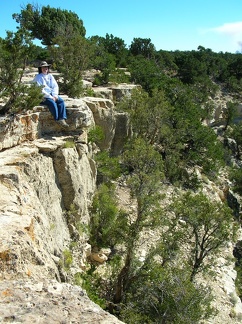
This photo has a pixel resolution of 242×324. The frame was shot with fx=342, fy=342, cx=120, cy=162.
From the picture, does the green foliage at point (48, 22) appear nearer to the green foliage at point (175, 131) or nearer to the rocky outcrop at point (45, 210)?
the green foliage at point (175, 131)

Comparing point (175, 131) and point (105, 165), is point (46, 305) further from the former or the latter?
point (175, 131)

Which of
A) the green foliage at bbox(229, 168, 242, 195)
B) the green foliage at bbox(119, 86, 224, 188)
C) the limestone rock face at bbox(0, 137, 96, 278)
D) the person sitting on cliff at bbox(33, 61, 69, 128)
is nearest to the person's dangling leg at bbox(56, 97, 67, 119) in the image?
the person sitting on cliff at bbox(33, 61, 69, 128)

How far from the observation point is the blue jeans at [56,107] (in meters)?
12.1

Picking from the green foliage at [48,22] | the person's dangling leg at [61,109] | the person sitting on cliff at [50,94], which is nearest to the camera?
the person sitting on cliff at [50,94]

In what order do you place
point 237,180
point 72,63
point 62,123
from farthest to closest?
1. point 237,180
2. point 72,63
3. point 62,123

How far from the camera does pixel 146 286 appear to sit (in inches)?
480

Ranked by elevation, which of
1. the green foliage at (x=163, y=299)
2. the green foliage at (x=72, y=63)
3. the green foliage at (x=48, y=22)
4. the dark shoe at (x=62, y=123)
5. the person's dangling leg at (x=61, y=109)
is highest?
the green foliage at (x=48, y=22)

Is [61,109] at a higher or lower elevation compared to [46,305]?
higher

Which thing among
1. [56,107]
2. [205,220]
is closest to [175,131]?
[205,220]

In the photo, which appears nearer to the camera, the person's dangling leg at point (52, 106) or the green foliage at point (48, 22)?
the person's dangling leg at point (52, 106)

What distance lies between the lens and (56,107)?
39.8 ft

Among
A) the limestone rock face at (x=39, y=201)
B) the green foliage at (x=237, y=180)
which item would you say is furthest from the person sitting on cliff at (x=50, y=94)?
the green foliage at (x=237, y=180)

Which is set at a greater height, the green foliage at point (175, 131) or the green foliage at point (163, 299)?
the green foliage at point (175, 131)

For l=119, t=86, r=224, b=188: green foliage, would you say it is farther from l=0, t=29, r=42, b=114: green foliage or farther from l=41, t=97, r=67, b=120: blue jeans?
l=0, t=29, r=42, b=114: green foliage
